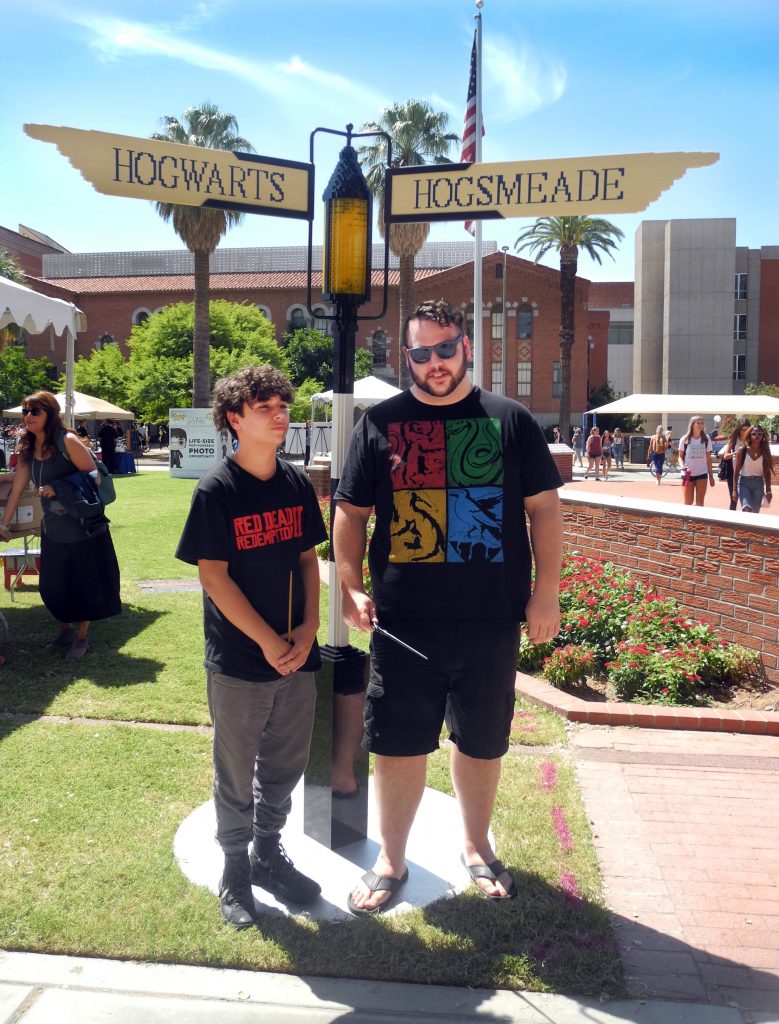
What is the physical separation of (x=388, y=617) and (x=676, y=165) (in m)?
1.93

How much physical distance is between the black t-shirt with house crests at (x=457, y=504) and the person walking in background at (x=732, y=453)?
998 cm

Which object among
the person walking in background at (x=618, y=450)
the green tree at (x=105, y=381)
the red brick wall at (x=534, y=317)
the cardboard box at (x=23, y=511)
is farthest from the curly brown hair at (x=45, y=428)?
the red brick wall at (x=534, y=317)

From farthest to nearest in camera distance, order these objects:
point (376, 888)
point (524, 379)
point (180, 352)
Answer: point (524, 379), point (180, 352), point (376, 888)

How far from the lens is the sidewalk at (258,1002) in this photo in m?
2.54

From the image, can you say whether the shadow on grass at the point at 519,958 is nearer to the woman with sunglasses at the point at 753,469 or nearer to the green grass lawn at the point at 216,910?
the green grass lawn at the point at 216,910


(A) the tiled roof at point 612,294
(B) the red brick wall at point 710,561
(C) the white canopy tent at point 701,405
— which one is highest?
(A) the tiled roof at point 612,294

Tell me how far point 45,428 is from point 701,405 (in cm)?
2978

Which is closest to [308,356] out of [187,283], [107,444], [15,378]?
[187,283]

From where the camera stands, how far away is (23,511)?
7.20m

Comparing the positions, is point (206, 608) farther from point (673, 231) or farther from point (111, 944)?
point (673, 231)

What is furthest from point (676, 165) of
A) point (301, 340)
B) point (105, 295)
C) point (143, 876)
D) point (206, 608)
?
point (105, 295)

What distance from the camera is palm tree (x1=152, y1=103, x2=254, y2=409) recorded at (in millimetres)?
33094

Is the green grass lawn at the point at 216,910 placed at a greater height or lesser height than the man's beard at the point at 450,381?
lesser

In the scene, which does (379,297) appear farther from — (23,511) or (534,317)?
(23,511)
